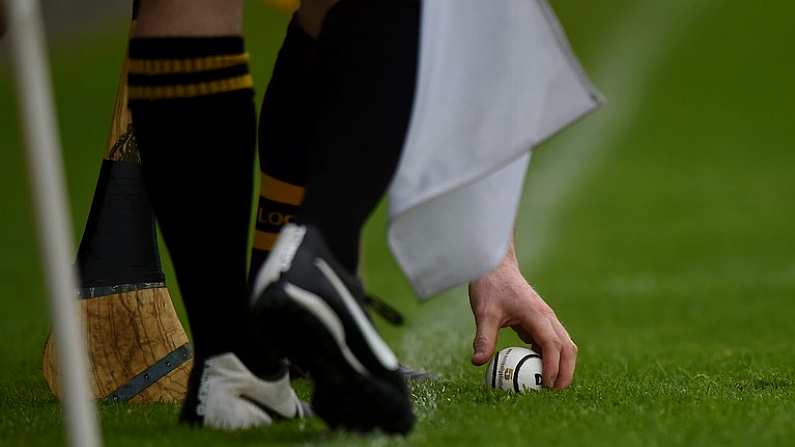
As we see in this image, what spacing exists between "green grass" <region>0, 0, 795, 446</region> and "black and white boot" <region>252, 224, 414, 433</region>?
5.3 inches

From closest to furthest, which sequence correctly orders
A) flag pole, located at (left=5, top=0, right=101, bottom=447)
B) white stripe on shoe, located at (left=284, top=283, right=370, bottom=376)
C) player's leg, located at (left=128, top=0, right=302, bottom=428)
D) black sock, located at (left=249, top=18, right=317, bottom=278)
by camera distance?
flag pole, located at (left=5, top=0, right=101, bottom=447) < white stripe on shoe, located at (left=284, top=283, right=370, bottom=376) < player's leg, located at (left=128, top=0, right=302, bottom=428) < black sock, located at (left=249, top=18, right=317, bottom=278)

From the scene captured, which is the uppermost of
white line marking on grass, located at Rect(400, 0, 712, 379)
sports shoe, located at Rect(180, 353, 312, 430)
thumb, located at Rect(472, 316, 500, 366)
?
sports shoe, located at Rect(180, 353, 312, 430)

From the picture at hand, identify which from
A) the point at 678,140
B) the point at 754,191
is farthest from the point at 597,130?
the point at 754,191

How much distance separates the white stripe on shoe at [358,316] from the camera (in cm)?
263

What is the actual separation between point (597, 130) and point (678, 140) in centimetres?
110

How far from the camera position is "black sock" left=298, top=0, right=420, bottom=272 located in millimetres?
2758

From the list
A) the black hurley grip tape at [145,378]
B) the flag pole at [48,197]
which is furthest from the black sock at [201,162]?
the black hurley grip tape at [145,378]

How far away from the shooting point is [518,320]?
384 cm

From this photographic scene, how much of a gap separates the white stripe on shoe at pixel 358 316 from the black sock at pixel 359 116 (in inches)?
4.1

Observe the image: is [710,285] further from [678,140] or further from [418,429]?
[678,140]

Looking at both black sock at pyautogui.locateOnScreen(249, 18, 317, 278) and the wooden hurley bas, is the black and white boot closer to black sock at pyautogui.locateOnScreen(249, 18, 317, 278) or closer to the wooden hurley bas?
black sock at pyautogui.locateOnScreen(249, 18, 317, 278)

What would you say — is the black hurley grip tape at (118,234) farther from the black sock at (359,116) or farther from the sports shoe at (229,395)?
the black sock at (359,116)

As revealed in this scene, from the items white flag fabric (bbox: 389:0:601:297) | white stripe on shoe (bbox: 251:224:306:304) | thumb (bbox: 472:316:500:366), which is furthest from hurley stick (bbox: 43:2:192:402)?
white stripe on shoe (bbox: 251:224:306:304)

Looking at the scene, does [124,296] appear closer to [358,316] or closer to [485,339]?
[485,339]
